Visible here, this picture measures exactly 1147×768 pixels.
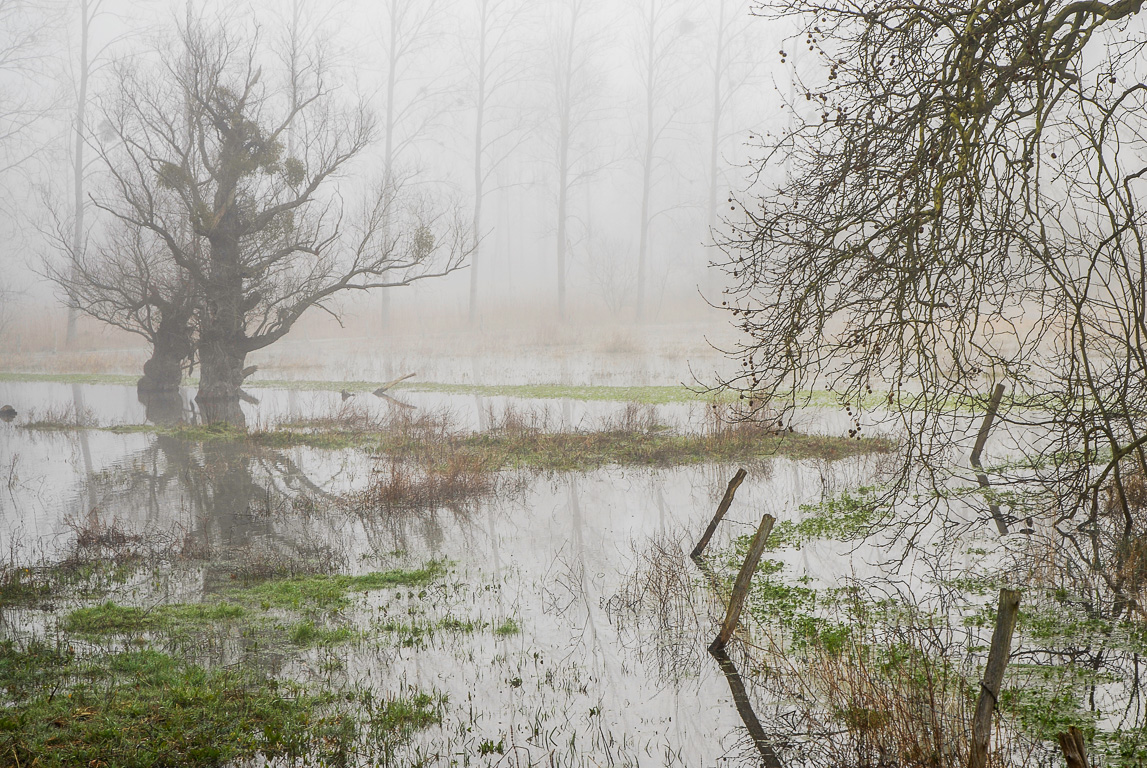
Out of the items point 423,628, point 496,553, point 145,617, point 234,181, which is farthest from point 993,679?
point 234,181

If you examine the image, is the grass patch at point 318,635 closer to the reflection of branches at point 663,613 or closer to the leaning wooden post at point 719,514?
the reflection of branches at point 663,613

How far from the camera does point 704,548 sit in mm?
10000

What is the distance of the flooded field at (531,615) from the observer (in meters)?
5.59

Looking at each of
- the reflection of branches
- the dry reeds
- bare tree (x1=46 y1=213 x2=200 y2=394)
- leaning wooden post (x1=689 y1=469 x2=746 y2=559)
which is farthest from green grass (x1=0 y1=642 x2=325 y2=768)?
bare tree (x1=46 y1=213 x2=200 y2=394)

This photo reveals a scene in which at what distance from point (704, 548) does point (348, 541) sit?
15.4 ft

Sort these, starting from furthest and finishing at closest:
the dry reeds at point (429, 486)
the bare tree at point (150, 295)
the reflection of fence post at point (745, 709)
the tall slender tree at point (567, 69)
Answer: the tall slender tree at point (567, 69), the bare tree at point (150, 295), the dry reeds at point (429, 486), the reflection of fence post at point (745, 709)

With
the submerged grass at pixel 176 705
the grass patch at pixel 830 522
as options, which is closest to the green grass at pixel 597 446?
the grass patch at pixel 830 522

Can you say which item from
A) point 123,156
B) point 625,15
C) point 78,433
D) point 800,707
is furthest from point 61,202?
point 800,707

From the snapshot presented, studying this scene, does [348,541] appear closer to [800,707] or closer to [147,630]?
[147,630]

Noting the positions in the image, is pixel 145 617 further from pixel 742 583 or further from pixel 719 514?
pixel 719 514

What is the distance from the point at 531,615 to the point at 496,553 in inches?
89.1

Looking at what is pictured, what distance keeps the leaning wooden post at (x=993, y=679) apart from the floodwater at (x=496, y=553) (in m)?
1.85

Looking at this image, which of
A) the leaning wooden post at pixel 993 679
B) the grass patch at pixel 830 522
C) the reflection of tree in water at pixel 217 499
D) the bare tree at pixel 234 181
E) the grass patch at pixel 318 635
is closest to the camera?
the leaning wooden post at pixel 993 679

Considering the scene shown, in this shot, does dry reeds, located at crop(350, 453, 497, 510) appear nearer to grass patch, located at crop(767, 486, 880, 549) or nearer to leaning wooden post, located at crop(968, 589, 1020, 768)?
grass patch, located at crop(767, 486, 880, 549)
